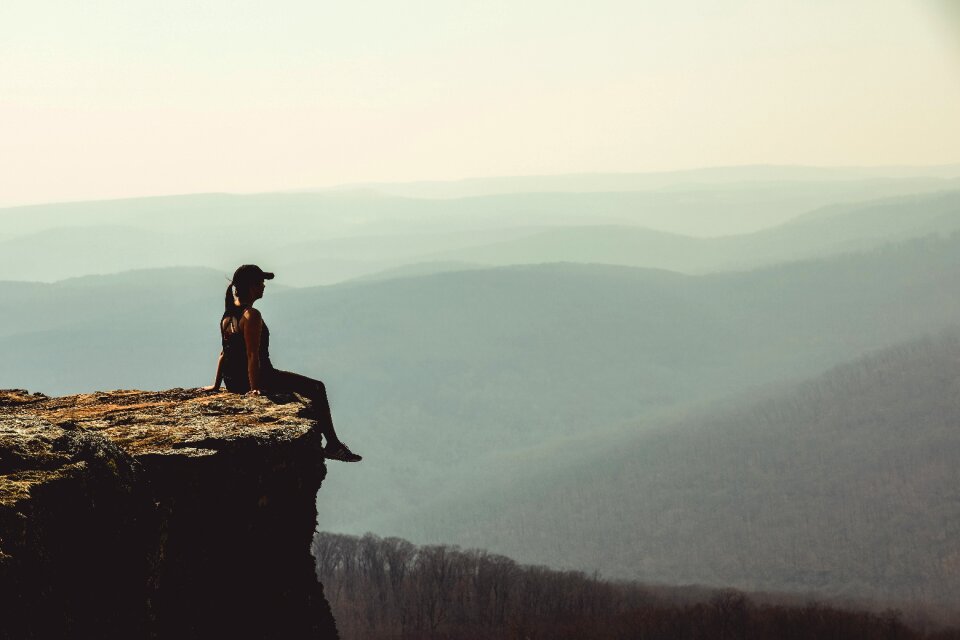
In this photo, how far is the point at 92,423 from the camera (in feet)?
53.3

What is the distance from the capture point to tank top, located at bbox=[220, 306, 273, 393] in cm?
1939

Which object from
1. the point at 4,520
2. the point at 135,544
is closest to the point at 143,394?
the point at 135,544

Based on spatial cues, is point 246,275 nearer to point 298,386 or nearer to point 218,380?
point 298,386

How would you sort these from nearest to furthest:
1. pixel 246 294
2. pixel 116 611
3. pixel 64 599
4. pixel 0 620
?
pixel 0 620, pixel 64 599, pixel 116 611, pixel 246 294

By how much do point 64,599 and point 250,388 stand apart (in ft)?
31.4

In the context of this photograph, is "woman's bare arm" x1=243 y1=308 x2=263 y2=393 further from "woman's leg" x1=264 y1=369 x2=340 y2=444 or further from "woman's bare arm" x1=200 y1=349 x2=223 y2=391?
"woman's bare arm" x1=200 y1=349 x2=223 y2=391

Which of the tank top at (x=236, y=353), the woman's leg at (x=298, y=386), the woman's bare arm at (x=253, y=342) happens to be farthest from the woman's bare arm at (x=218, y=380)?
the woman's leg at (x=298, y=386)

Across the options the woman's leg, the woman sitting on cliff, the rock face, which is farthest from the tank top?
the rock face

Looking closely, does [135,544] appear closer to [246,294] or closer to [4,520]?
[4,520]

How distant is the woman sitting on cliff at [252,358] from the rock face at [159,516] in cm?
64

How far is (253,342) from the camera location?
1892 centimetres

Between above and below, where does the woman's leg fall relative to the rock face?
above

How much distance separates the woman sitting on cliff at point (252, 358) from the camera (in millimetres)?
18844

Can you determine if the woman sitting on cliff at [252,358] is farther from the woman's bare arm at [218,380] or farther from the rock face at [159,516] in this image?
the rock face at [159,516]
